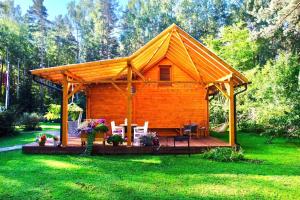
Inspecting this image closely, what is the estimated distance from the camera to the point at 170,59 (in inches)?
600

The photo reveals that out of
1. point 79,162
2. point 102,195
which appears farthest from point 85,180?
point 79,162

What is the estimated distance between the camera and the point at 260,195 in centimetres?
530

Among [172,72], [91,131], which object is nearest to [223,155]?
[91,131]

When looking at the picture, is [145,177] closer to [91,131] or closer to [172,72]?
[91,131]

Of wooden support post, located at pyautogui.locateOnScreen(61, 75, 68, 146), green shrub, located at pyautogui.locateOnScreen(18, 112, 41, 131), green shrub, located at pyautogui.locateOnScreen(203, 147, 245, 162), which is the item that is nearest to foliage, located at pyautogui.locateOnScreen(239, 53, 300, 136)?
green shrub, located at pyautogui.locateOnScreen(203, 147, 245, 162)

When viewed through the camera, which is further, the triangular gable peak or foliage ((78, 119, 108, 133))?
the triangular gable peak

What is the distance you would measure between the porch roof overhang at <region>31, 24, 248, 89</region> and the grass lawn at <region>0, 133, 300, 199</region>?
2.61 meters

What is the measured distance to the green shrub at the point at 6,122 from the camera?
15070 mm

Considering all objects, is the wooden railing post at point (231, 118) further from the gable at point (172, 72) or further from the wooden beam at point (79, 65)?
the gable at point (172, 72)

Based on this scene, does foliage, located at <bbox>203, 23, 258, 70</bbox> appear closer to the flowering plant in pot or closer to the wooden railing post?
the wooden railing post

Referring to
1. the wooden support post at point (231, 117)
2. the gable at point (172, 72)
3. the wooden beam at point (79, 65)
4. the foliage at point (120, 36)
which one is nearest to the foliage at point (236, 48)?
the foliage at point (120, 36)

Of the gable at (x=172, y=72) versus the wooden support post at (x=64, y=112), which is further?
the gable at (x=172, y=72)

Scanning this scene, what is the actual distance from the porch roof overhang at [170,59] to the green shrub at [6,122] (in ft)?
15.7

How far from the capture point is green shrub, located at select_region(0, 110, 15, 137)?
15.1 metres
